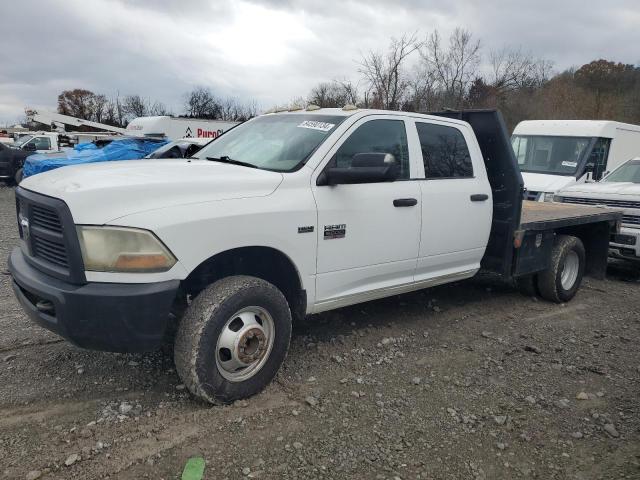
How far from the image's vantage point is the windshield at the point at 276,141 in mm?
3920

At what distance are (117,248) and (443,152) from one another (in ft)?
10.2

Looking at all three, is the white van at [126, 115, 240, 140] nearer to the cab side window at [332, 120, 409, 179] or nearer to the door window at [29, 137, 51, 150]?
the door window at [29, 137, 51, 150]

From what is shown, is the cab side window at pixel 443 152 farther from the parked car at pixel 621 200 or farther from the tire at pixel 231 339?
the parked car at pixel 621 200

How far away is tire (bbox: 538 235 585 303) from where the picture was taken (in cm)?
612

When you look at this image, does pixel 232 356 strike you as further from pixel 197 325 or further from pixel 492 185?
pixel 492 185

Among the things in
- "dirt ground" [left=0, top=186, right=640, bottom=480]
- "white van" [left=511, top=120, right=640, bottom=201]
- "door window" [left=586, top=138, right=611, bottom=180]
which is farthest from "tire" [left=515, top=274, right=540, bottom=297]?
"door window" [left=586, top=138, right=611, bottom=180]

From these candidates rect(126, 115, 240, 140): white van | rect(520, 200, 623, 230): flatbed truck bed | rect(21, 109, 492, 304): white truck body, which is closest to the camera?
rect(21, 109, 492, 304): white truck body

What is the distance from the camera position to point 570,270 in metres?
6.51

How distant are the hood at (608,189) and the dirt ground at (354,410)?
3.54m

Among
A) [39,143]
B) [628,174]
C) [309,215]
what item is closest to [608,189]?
[628,174]

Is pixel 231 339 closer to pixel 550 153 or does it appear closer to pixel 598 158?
pixel 550 153

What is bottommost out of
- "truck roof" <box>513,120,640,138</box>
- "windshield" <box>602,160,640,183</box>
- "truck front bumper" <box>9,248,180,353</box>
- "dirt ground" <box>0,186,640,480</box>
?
"dirt ground" <box>0,186,640,480</box>

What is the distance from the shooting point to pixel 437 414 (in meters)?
3.47

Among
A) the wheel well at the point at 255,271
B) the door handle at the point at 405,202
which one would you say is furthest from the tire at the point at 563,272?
the wheel well at the point at 255,271
